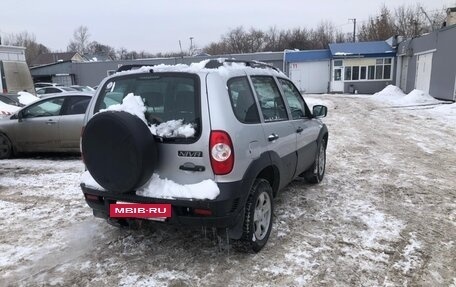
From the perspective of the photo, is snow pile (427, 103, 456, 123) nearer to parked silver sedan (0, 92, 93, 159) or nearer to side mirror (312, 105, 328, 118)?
side mirror (312, 105, 328, 118)

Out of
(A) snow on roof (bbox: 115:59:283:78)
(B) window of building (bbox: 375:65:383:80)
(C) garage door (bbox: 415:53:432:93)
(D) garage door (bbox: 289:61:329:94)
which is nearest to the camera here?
(A) snow on roof (bbox: 115:59:283:78)

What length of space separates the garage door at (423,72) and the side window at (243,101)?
24.9m

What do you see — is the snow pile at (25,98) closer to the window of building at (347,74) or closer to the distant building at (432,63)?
the distant building at (432,63)

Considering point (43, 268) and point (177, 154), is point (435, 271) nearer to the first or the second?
point (177, 154)

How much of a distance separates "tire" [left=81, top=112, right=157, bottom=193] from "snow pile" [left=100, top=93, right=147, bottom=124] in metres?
0.13

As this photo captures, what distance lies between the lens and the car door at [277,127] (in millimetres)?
4242

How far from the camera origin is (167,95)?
3754 mm

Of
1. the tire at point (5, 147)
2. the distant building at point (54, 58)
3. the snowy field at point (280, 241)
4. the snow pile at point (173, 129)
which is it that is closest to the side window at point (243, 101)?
the snow pile at point (173, 129)

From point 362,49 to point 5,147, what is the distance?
3352 cm

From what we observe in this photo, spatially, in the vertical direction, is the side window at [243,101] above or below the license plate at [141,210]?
above

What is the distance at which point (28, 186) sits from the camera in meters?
6.60

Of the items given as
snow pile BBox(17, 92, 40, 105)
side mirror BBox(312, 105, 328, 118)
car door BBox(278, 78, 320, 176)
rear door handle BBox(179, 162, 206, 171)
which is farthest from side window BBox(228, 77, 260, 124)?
snow pile BBox(17, 92, 40, 105)

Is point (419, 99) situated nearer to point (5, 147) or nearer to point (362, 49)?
point (362, 49)

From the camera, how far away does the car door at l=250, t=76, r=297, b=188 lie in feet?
13.9
